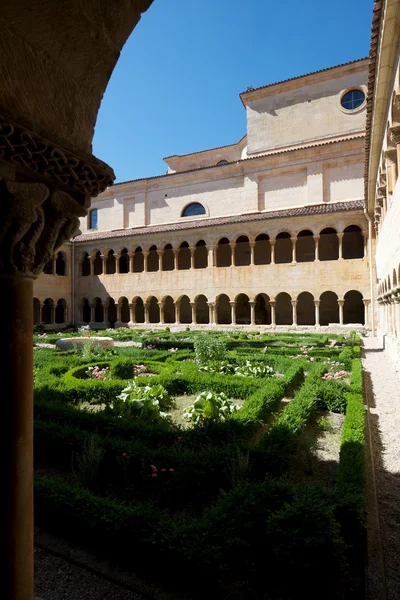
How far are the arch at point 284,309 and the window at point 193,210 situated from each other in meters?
8.30

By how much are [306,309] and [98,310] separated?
54.9 feet

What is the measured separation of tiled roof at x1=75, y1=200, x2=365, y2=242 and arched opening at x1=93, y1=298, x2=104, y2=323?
4762mm

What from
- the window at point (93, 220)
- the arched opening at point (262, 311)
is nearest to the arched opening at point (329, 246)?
the arched opening at point (262, 311)

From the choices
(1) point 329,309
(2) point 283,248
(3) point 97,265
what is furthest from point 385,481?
(3) point 97,265

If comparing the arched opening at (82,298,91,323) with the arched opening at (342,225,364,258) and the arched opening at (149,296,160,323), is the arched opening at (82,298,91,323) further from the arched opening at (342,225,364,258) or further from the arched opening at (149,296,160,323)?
the arched opening at (342,225,364,258)

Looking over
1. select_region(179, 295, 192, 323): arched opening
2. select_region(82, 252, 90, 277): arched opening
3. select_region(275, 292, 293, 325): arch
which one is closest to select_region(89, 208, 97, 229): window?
select_region(82, 252, 90, 277): arched opening

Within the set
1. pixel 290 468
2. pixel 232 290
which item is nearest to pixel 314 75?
pixel 232 290

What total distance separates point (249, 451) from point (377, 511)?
1336mm

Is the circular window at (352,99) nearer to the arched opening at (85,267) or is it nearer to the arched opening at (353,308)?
the arched opening at (353,308)

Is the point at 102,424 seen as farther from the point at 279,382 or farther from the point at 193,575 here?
the point at 279,382

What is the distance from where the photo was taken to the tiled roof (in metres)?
20.1

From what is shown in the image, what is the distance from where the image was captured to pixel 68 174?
1.82 meters

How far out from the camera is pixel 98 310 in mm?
30453

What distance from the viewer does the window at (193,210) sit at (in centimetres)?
2677
